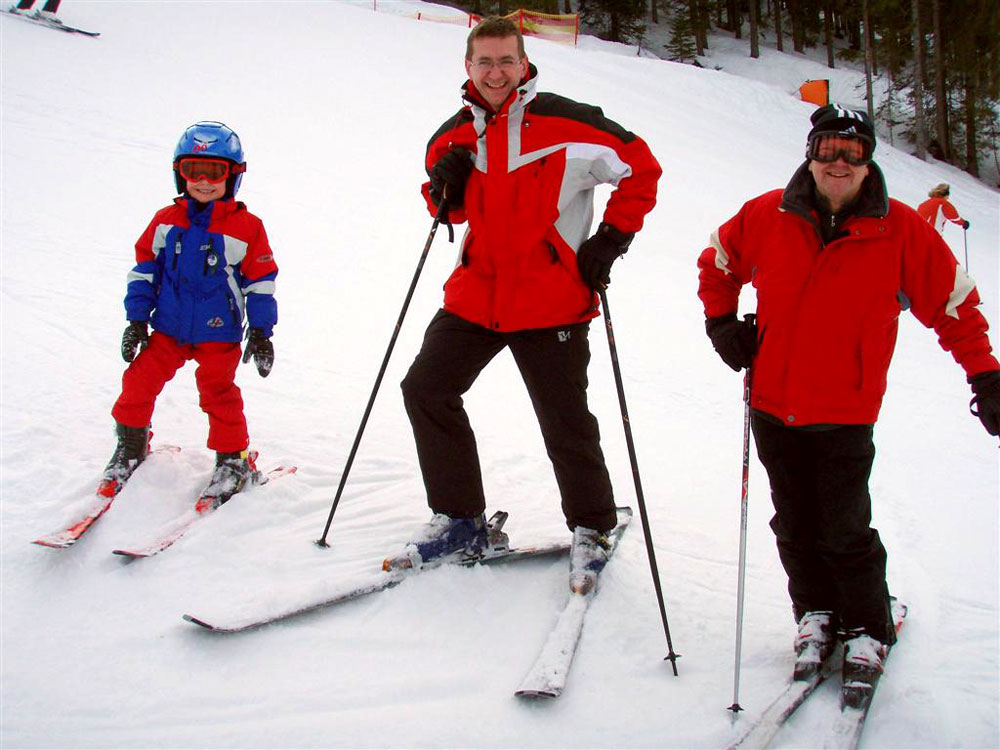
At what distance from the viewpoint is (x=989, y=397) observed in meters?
2.49

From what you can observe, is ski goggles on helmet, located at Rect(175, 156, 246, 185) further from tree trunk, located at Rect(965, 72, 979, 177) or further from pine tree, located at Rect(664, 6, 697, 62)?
pine tree, located at Rect(664, 6, 697, 62)

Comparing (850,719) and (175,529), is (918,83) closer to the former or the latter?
(850,719)

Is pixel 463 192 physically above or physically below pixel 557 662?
above

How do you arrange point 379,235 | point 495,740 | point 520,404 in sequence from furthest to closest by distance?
1. point 379,235
2. point 520,404
3. point 495,740

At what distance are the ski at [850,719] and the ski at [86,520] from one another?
109 inches

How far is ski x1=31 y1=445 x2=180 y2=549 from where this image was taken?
301 centimetres

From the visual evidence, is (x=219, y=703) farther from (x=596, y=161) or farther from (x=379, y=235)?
(x=379, y=235)

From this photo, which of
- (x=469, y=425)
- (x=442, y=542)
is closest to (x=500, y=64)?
(x=469, y=425)

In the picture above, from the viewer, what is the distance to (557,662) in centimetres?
261

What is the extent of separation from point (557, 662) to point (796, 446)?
112 centimetres

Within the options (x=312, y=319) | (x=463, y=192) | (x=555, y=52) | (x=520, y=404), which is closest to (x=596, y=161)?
(x=463, y=192)

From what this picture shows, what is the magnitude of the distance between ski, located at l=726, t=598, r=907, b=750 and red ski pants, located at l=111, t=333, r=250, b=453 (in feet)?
8.45

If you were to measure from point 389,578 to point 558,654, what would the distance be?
0.76 meters

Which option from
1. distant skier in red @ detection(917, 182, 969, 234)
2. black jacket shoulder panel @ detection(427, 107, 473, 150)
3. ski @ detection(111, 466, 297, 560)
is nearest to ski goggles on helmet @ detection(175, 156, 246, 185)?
black jacket shoulder panel @ detection(427, 107, 473, 150)
